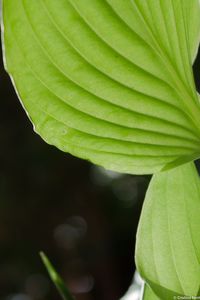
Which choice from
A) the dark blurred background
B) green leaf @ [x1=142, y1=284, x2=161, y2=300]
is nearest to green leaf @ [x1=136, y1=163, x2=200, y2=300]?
green leaf @ [x1=142, y1=284, x2=161, y2=300]

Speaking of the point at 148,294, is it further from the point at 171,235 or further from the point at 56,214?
the point at 56,214

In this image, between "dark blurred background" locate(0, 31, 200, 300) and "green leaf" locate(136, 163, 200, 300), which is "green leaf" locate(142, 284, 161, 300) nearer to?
"green leaf" locate(136, 163, 200, 300)

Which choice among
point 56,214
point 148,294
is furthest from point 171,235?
point 56,214

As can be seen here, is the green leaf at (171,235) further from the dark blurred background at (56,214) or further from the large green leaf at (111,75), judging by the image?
the dark blurred background at (56,214)

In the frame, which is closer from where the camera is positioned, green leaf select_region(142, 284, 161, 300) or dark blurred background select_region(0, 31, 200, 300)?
green leaf select_region(142, 284, 161, 300)

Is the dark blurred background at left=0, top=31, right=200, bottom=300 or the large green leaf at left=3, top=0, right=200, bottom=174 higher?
the large green leaf at left=3, top=0, right=200, bottom=174
